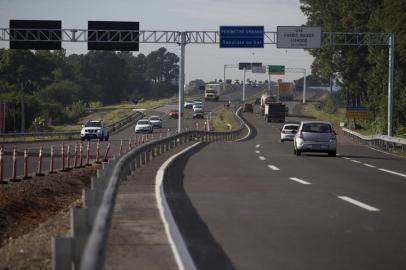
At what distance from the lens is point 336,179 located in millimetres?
22344

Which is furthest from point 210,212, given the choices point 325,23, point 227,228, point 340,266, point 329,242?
point 325,23

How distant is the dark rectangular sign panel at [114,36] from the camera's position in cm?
5662

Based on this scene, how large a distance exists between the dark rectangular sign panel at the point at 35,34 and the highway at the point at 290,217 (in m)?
33.0

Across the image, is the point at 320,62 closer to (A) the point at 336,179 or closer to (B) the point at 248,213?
(A) the point at 336,179

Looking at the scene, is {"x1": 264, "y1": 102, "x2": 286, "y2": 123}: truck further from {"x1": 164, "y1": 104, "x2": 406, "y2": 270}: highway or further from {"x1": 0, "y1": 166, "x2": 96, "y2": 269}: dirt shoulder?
{"x1": 164, "y1": 104, "x2": 406, "y2": 270}: highway

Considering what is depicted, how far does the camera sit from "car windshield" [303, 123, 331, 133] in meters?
35.2

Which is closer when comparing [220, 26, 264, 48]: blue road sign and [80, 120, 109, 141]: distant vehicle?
[220, 26, 264, 48]: blue road sign

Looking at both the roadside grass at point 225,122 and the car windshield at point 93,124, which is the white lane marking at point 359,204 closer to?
the car windshield at point 93,124

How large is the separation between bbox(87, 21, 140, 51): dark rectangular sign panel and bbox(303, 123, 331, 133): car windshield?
23620 mm

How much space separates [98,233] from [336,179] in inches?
653

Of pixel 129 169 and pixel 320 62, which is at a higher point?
pixel 320 62

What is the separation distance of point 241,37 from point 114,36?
858 cm

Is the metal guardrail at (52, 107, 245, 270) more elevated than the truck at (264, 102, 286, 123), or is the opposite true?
the truck at (264, 102, 286, 123)

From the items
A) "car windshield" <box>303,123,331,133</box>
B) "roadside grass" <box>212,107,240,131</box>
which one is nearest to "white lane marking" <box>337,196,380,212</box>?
"car windshield" <box>303,123,331,133</box>
